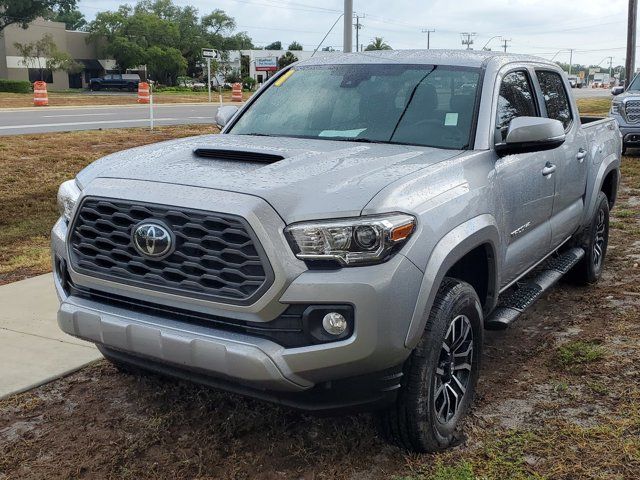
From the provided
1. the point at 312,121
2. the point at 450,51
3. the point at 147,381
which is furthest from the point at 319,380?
the point at 450,51

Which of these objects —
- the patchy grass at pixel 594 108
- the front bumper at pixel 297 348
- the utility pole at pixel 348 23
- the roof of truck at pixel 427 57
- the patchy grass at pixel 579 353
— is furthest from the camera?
the patchy grass at pixel 594 108

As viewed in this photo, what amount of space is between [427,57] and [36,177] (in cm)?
794

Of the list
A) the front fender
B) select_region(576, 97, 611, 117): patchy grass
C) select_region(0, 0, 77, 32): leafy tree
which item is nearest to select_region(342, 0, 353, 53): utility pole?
the front fender

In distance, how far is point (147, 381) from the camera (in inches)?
167

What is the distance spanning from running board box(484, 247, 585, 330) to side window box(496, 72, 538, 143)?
992 millimetres

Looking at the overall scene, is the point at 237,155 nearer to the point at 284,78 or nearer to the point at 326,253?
the point at 326,253

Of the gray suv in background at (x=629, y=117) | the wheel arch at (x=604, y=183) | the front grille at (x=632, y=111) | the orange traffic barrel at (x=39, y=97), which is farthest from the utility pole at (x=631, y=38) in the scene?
the wheel arch at (x=604, y=183)

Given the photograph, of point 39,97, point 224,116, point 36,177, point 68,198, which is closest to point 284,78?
point 224,116

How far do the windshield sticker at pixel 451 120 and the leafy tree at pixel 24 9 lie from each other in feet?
208

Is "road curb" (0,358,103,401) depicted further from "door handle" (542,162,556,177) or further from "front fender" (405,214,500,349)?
"door handle" (542,162,556,177)

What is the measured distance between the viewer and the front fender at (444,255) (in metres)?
2.98

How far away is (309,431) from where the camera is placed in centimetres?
368

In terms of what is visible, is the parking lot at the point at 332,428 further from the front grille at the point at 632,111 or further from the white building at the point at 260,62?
the white building at the point at 260,62

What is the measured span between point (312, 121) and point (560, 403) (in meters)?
2.19
